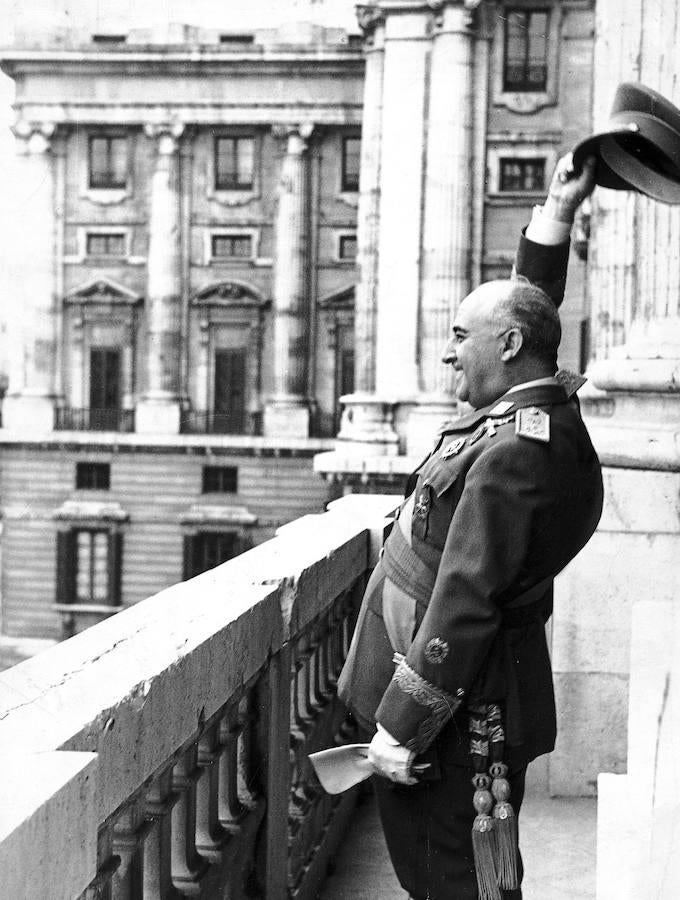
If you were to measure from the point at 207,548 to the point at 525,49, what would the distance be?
13714mm

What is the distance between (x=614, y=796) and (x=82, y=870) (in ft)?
2.98

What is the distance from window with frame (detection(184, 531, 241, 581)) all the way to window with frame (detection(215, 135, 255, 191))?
847 centimetres

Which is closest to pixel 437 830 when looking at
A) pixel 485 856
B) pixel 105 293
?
pixel 485 856

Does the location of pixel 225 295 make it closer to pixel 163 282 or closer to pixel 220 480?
pixel 163 282

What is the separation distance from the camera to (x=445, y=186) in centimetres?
2408

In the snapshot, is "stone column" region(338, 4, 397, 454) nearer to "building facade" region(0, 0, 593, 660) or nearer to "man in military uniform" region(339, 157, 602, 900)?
"building facade" region(0, 0, 593, 660)

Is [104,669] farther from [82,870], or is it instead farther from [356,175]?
[356,175]

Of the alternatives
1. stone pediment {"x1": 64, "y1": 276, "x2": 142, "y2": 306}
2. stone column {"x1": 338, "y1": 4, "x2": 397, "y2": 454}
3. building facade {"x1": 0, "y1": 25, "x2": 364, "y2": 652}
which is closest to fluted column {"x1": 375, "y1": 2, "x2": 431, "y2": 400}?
stone column {"x1": 338, "y1": 4, "x2": 397, "y2": 454}

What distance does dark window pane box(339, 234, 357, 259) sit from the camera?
108 feet

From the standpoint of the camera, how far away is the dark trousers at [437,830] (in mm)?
2629

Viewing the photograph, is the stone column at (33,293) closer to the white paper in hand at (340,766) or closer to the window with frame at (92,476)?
the window with frame at (92,476)

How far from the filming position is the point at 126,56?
32.3m

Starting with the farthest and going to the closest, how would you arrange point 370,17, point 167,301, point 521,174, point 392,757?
1. point 167,301
2. point 521,174
3. point 370,17
4. point 392,757

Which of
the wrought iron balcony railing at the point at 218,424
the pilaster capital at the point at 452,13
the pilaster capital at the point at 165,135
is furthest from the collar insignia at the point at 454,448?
the pilaster capital at the point at 165,135
